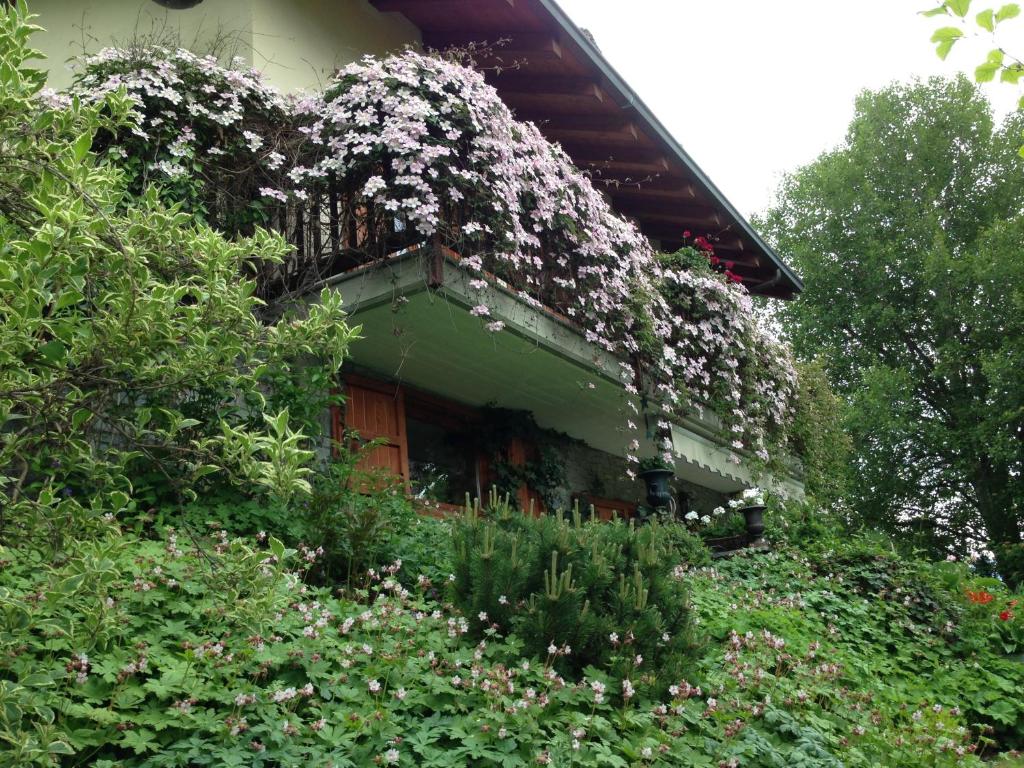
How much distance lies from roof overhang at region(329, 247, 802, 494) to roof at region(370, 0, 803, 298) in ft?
7.52

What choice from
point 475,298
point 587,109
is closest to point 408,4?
point 587,109

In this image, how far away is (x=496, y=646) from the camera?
14.0 feet

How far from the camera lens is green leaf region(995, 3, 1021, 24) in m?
2.97

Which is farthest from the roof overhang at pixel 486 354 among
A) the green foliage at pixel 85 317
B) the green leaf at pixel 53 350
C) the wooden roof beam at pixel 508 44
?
the green leaf at pixel 53 350

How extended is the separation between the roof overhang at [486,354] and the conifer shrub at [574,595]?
2163mm

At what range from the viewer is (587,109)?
10.1m

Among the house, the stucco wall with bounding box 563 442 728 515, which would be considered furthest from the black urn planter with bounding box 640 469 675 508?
the stucco wall with bounding box 563 442 728 515

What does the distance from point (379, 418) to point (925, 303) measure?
1773 cm

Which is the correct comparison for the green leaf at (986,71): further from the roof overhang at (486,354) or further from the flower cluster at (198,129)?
the flower cluster at (198,129)

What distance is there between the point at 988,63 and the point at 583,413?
22.5 feet

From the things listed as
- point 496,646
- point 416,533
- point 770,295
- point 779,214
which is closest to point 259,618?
point 496,646

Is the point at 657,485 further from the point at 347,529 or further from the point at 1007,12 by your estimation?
the point at 1007,12

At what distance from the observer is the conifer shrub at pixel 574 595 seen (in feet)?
14.6

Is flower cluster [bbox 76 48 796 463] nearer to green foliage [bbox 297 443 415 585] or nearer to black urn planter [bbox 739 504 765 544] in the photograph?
green foliage [bbox 297 443 415 585]
